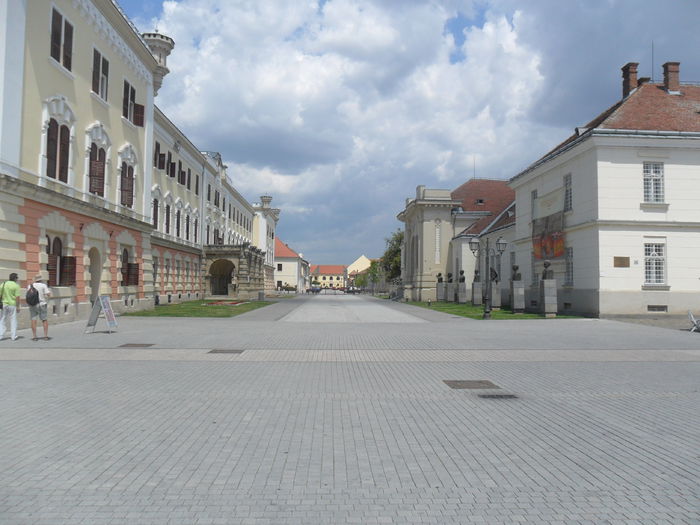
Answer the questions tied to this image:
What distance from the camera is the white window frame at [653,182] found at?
28.0 meters

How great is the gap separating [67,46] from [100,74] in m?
3.11

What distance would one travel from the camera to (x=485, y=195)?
6456 centimetres

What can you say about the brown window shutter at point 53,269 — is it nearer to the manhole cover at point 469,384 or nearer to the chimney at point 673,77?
the manhole cover at point 469,384

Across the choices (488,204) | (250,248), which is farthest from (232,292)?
(488,204)

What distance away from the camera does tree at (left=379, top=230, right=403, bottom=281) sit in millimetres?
93581

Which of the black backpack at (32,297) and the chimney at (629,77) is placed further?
the chimney at (629,77)

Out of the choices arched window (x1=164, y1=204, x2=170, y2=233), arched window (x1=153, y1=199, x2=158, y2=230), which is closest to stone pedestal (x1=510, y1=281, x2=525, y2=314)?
arched window (x1=153, y1=199, x2=158, y2=230)

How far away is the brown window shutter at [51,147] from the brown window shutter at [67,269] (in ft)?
10.6

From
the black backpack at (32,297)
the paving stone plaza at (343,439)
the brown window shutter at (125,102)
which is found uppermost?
the brown window shutter at (125,102)

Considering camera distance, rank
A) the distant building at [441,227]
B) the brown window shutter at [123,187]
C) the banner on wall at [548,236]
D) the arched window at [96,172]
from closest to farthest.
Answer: the arched window at [96,172], the brown window shutter at [123,187], the banner on wall at [548,236], the distant building at [441,227]

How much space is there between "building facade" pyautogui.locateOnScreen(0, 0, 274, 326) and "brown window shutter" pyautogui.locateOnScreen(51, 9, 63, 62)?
0.12ft

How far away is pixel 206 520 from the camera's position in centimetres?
397

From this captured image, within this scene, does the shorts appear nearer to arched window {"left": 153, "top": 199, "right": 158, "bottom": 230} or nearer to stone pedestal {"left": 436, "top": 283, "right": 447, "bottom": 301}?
arched window {"left": 153, "top": 199, "right": 158, "bottom": 230}

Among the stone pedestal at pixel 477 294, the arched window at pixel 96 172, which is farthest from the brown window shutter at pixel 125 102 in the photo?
the stone pedestal at pixel 477 294
